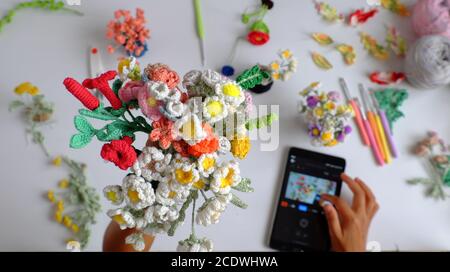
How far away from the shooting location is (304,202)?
843mm

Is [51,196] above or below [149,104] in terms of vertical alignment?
below

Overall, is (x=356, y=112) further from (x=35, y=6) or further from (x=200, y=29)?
(x=35, y=6)

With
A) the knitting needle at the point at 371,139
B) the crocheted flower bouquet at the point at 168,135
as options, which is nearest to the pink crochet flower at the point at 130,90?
the crocheted flower bouquet at the point at 168,135

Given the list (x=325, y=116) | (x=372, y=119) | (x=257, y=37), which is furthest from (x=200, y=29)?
(x=372, y=119)

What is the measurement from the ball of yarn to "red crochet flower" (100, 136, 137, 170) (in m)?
0.65

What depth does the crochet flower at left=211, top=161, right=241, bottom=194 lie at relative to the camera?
1.44ft

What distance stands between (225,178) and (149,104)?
0.37 ft

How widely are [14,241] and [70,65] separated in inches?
13.6

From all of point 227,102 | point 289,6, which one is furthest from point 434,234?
point 227,102

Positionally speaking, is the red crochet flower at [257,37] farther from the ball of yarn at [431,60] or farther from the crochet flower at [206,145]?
the crochet flower at [206,145]

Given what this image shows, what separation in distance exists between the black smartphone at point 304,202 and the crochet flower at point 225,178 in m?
0.40

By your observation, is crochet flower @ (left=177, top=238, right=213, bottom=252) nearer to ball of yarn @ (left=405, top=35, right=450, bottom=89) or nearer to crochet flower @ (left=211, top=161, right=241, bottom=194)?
crochet flower @ (left=211, top=161, right=241, bottom=194)

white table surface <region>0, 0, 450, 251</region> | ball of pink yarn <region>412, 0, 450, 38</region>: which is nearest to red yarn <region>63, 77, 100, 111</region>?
white table surface <region>0, 0, 450, 251</region>

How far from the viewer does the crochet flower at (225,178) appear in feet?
1.44
